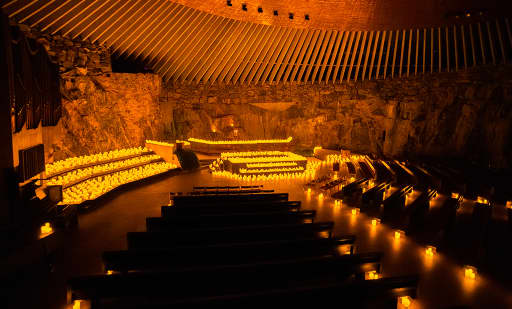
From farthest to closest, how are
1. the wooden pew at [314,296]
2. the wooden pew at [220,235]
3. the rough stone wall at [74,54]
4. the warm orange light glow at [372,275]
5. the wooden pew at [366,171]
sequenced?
1. the wooden pew at [366,171]
2. the rough stone wall at [74,54]
3. the wooden pew at [220,235]
4. the warm orange light glow at [372,275]
5. the wooden pew at [314,296]

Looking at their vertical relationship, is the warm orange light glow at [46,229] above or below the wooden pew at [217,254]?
above

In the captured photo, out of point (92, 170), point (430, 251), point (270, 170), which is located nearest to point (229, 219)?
point (430, 251)

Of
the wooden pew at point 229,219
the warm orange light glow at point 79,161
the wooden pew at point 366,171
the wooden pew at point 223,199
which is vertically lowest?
the wooden pew at point 229,219

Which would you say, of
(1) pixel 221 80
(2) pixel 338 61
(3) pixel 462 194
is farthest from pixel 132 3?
(3) pixel 462 194

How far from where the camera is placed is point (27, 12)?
7859 mm

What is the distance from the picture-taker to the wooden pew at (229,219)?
15.2 ft

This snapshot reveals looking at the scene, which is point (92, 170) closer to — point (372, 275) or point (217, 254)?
point (217, 254)

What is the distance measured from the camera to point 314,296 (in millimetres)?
2738

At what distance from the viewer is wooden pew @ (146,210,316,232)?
4.62 m

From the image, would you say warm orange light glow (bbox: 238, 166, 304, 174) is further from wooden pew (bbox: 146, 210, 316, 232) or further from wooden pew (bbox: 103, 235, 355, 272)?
wooden pew (bbox: 103, 235, 355, 272)

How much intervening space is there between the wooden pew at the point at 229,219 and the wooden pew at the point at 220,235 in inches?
4.8

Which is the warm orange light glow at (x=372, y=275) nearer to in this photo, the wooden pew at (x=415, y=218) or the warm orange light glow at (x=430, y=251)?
the warm orange light glow at (x=430, y=251)

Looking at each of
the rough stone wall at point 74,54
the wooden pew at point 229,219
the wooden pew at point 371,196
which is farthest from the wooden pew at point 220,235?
the rough stone wall at point 74,54

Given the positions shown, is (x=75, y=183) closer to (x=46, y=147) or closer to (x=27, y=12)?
(x=46, y=147)
